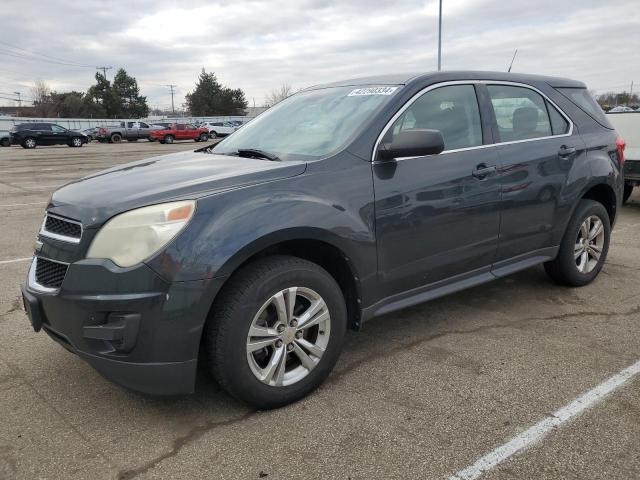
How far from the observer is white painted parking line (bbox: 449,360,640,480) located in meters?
2.38

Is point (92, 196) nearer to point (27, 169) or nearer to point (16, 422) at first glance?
point (16, 422)

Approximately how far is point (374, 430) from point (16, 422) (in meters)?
1.83

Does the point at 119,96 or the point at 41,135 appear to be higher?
the point at 119,96

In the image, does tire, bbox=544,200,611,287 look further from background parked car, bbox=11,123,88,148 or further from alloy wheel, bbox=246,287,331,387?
background parked car, bbox=11,123,88,148

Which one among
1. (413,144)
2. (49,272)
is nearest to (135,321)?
(49,272)

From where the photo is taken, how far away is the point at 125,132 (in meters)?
41.6

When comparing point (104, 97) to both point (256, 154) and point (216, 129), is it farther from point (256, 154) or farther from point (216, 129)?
point (256, 154)

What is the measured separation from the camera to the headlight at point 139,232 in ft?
8.11

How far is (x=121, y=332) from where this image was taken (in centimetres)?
245

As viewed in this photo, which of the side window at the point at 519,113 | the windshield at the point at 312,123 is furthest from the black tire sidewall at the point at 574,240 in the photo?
the windshield at the point at 312,123

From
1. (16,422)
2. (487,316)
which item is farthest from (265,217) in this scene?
(487,316)

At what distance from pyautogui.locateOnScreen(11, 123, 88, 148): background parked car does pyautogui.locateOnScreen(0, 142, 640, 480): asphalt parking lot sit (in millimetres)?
33311

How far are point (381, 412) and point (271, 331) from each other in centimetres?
72

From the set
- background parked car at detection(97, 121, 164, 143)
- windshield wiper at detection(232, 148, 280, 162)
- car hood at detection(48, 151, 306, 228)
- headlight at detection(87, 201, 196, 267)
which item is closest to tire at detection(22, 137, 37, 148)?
background parked car at detection(97, 121, 164, 143)
